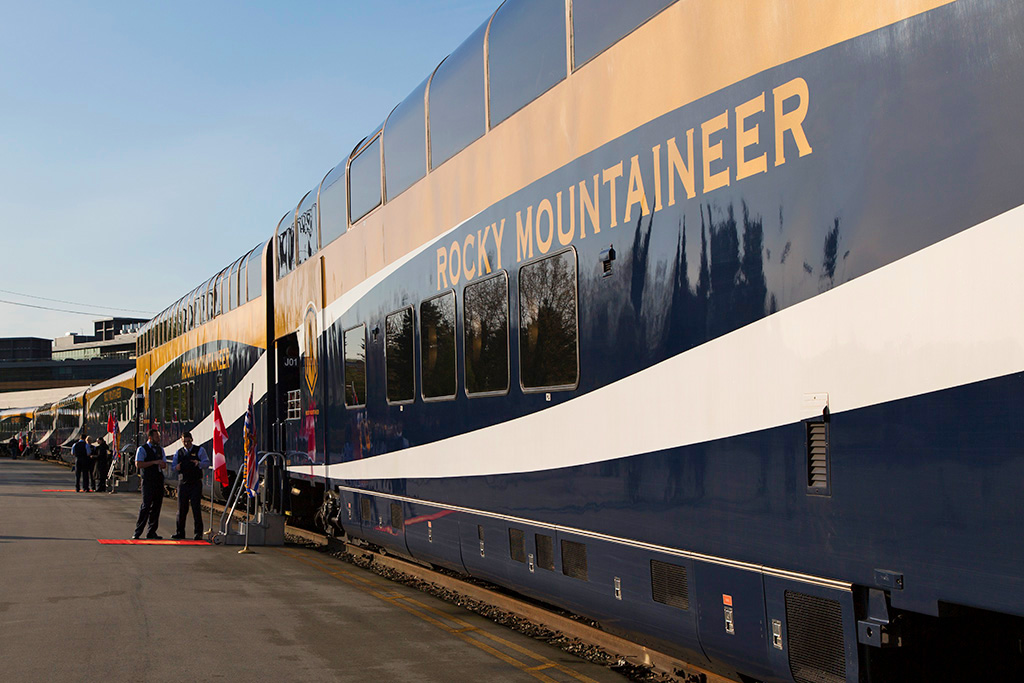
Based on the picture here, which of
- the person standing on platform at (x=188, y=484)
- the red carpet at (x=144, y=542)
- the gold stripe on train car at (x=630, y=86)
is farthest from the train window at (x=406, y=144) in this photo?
the person standing on platform at (x=188, y=484)

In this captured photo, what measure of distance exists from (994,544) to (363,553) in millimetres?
9584

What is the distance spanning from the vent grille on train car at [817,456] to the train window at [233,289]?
14.7 meters

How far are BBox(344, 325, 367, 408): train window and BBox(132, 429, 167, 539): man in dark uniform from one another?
5.16 m

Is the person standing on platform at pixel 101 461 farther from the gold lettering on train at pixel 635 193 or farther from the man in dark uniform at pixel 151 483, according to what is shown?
the gold lettering on train at pixel 635 193

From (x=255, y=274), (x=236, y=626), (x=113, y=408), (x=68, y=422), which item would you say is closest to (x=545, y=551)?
(x=236, y=626)

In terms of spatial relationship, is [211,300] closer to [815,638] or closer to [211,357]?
[211,357]

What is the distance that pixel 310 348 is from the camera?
1301cm

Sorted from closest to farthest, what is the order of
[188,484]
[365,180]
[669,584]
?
[669,584], [365,180], [188,484]

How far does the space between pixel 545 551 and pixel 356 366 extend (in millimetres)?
4710

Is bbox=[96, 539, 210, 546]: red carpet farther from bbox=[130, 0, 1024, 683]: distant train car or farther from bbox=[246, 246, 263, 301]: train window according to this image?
bbox=[130, 0, 1024, 683]: distant train car

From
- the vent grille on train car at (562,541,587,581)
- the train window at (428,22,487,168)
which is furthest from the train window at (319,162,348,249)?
the vent grille on train car at (562,541,587,581)

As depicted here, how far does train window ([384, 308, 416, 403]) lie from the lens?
921 cm

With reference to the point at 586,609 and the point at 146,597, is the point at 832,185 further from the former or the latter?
the point at 146,597

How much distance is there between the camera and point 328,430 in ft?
39.2
